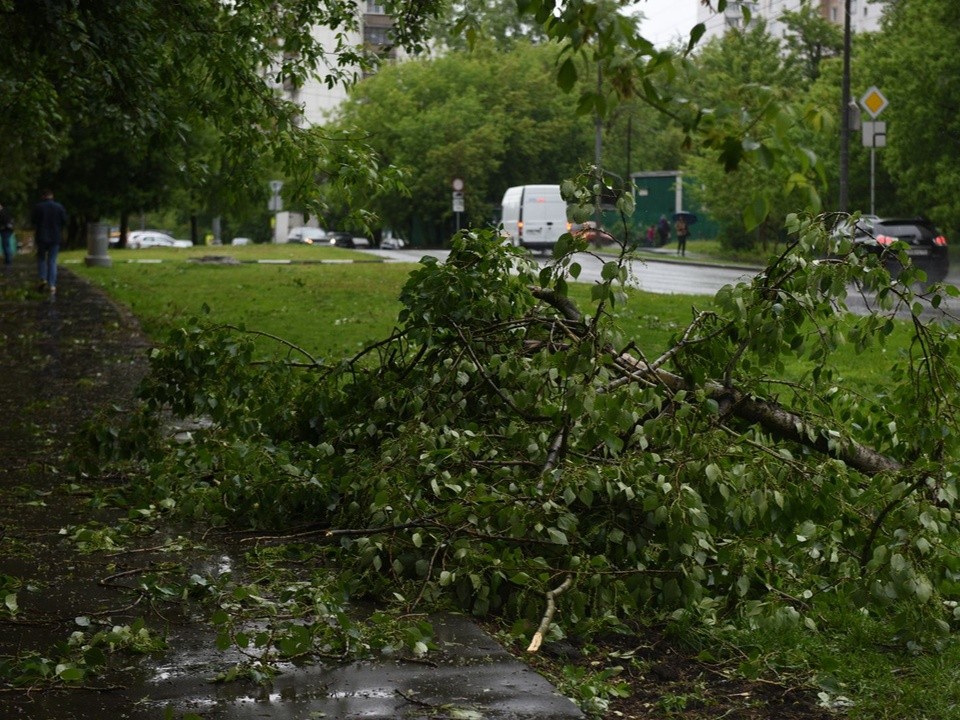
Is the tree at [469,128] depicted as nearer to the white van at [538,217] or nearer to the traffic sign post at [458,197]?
the traffic sign post at [458,197]

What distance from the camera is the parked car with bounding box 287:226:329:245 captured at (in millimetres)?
89312

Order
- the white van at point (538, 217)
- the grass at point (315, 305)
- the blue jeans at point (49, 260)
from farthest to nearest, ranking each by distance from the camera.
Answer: the white van at point (538, 217), the blue jeans at point (49, 260), the grass at point (315, 305)

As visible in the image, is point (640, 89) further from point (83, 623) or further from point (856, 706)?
point (83, 623)

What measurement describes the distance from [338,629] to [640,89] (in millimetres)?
2301

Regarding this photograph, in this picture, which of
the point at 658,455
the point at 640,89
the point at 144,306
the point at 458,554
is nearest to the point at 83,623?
the point at 458,554

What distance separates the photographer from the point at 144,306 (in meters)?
21.8

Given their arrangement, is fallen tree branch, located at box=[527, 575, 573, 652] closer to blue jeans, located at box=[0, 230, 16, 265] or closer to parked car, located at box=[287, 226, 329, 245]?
blue jeans, located at box=[0, 230, 16, 265]

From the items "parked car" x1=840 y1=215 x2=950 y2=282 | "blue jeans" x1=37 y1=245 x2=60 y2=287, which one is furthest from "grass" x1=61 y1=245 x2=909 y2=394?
"parked car" x1=840 y1=215 x2=950 y2=282

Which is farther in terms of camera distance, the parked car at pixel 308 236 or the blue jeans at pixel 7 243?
the parked car at pixel 308 236

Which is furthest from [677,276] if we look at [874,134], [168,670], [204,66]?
[168,670]

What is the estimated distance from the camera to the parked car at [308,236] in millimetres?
89312

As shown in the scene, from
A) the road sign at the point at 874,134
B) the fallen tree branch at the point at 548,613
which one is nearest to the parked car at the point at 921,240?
the road sign at the point at 874,134


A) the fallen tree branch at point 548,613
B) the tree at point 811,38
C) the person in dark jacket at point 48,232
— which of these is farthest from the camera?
the tree at point 811,38

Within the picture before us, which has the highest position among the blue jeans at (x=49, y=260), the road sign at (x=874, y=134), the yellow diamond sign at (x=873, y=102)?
the yellow diamond sign at (x=873, y=102)
